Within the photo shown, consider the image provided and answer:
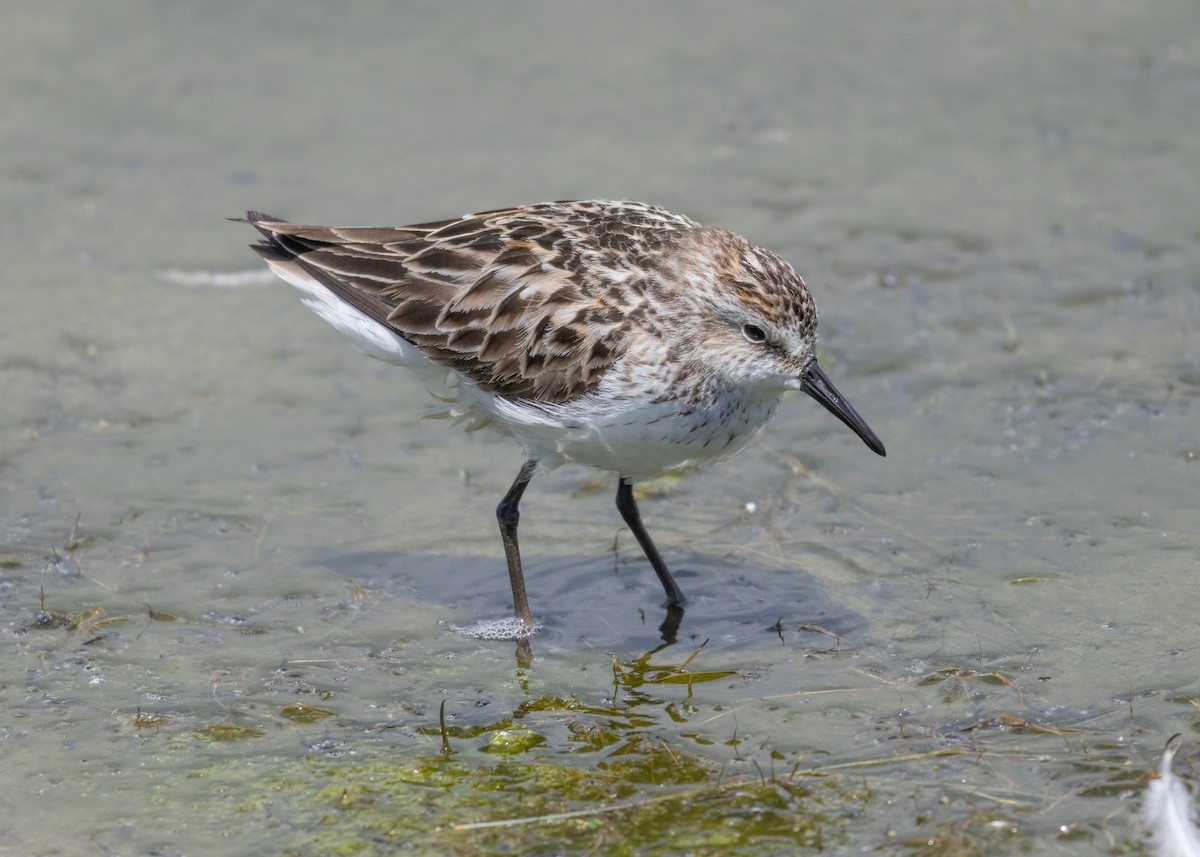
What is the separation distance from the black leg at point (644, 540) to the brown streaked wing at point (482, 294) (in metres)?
0.95

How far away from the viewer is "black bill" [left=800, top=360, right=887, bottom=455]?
7.55 meters

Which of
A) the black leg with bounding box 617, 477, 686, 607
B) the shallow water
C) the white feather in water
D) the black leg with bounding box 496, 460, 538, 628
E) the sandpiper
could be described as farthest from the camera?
the black leg with bounding box 617, 477, 686, 607

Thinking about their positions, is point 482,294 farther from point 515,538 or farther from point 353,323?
point 515,538

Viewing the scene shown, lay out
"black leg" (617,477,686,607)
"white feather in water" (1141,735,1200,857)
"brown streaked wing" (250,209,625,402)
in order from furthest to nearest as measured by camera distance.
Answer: "black leg" (617,477,686,607)
"brown streaked wing" (250,209,625,402)
"white feather in water" (1141,735,1200,857)

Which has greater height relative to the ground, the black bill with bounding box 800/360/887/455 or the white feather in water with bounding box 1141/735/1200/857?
the black bill with bounding box 800/360/887/455

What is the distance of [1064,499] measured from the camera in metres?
8.85

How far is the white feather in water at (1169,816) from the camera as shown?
18.8ft

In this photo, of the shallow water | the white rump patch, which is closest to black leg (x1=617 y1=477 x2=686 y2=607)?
the shallow water

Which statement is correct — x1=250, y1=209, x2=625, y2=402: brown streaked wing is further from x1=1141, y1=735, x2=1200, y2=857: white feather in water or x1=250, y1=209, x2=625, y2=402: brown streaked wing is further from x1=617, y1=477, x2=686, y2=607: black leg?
x1=1141, y1=735, x2=1200, y2=857: white feather in water

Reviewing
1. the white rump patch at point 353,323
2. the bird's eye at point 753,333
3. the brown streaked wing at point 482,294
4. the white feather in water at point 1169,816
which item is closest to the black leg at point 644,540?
the brown streaked wing at point 482,294

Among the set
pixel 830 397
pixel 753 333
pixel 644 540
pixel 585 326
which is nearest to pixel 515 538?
pixel 644 540

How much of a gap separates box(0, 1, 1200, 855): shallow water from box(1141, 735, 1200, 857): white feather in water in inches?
4.0

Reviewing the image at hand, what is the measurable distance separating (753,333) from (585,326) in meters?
0.85

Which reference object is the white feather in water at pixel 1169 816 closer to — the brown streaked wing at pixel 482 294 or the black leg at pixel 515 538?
the brown streaked wing at pixel 482 294
